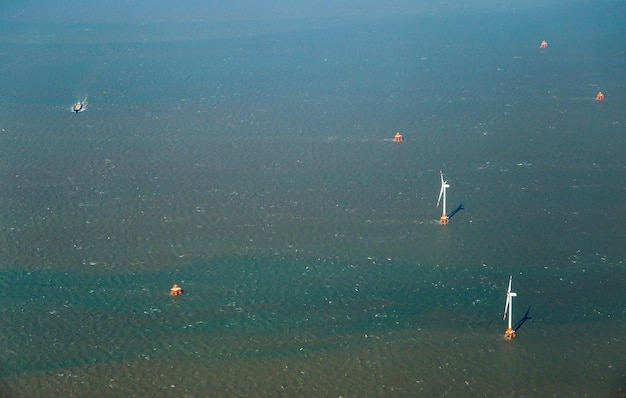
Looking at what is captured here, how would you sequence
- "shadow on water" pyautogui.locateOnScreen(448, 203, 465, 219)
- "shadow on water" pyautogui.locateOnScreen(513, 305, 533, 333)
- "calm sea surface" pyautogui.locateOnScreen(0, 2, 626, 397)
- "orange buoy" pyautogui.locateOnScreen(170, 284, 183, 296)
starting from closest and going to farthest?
"calm sea surface" pyautogui.locateOnScreen(0, 2, 626, 397) < "shadow on water" pyautogui.locateOnScreen(513, 305, 533, 333) < "orange buoy" pyautogui.locateOnScreen(170, 284, 183, 296) < "shadow on water" pyautogui.locateOnScreen(448, 203, 465, 219)

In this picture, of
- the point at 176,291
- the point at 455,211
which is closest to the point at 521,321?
the point at 455,211

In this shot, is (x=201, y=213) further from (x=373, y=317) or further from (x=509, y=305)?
(x=509, y=305)

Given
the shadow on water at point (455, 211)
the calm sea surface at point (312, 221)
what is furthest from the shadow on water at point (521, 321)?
the shadow on water at point (455, 211)

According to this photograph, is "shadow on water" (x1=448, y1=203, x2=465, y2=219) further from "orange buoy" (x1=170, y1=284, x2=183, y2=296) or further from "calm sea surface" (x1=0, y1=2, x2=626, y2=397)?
"orange buoy" (x1=170, y1=284, x2=183, y2=296)

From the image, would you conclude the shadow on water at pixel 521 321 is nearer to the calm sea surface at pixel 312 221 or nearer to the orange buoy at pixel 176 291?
the calm sea surface at pixel 312 221

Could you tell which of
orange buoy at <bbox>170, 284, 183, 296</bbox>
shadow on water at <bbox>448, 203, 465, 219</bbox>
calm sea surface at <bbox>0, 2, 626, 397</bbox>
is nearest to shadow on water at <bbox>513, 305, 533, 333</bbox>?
calm sea surface at <bbox>0, 2, 626, 397</bbox>

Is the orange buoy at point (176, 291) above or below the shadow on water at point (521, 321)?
Answer: above

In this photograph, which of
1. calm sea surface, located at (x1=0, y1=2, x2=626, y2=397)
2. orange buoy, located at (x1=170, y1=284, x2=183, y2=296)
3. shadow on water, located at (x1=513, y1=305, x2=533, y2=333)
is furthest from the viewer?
orange buoy, located at (x1=170, y1=284, x2=183, y2=296)

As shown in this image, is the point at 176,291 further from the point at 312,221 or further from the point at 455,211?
the point at 455,211

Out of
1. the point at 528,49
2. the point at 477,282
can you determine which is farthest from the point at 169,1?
the point at 477,282
